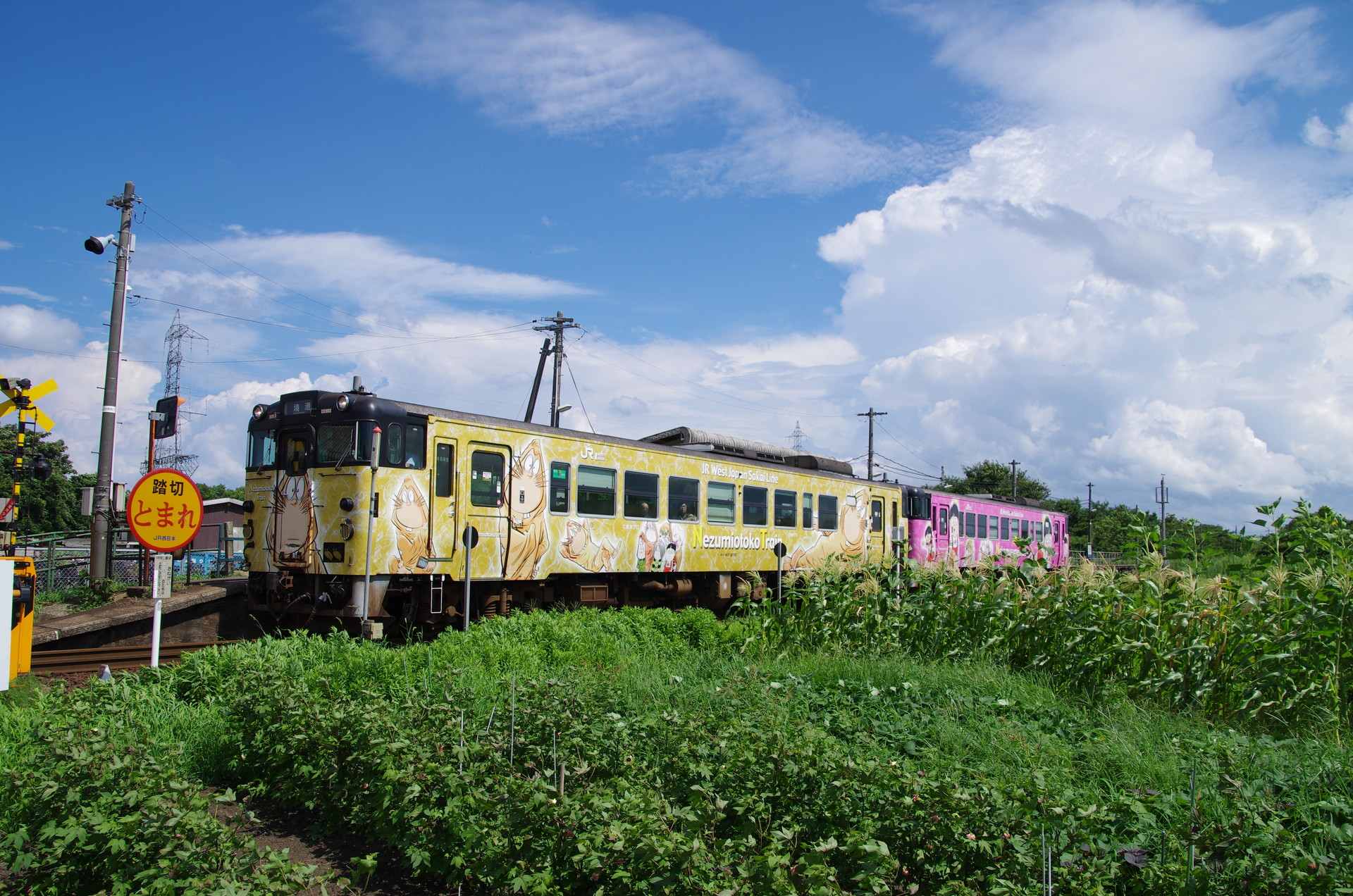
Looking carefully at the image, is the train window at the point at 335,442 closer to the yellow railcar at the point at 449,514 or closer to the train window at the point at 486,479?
the yellow railcar at the point at 449,514

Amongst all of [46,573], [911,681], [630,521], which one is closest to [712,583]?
[630,521]

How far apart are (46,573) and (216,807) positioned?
54.3 feet

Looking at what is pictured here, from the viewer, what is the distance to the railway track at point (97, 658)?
10047 millimetres

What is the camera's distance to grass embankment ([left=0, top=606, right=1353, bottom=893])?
11.5ft

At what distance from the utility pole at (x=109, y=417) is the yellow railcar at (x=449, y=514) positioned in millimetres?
5222

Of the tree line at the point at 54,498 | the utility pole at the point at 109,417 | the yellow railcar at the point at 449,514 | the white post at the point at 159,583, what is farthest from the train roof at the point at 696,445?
the tree line at the point at 54,498

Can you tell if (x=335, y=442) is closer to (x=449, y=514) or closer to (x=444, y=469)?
(x=444, y=469)

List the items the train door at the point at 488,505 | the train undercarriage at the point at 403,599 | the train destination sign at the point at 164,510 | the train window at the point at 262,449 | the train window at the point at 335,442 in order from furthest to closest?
1. the train window at the point at 262,449
2. the train door at the point at 488,505
3. the train window at the point at 335,442
4. the train undercarriage at the point at 403,599
5. the train destination sign at the point at 164,510

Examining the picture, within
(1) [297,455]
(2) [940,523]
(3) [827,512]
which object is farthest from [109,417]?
(2) [940,523]

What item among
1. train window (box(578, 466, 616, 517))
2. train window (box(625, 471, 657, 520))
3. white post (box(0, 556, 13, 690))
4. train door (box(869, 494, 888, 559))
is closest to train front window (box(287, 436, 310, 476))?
train window (box(578, 466, 616, 517))

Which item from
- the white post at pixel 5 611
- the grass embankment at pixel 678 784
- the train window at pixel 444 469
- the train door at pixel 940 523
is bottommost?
the grass embankment at pixel 678 784

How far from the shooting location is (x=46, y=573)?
18266 millimetres

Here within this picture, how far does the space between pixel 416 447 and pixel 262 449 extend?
8.34 feet

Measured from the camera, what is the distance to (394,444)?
1103cm
